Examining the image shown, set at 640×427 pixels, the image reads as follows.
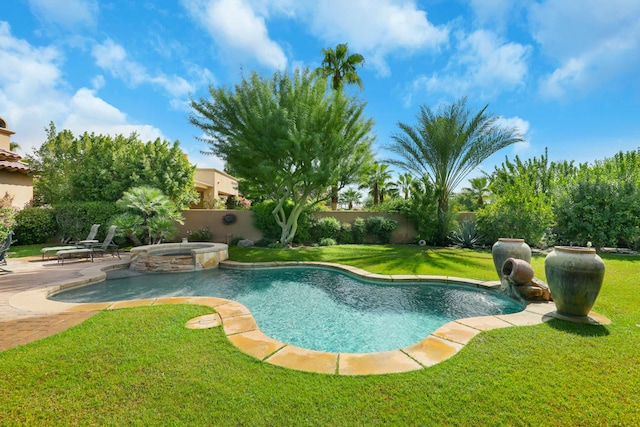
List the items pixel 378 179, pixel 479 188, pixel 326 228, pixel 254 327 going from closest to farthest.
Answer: pixel 254 327 → pixel 326 228 → pixel 378 179 → pixel 479 188

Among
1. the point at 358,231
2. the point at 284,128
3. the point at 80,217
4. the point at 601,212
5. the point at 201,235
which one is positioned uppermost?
the point at 284,128

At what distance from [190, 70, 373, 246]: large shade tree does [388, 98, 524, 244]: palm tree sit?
3.16 m

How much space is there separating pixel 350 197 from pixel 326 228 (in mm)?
19777

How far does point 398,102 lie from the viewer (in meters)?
14.1

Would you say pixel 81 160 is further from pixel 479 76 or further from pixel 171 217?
pixel 479 76

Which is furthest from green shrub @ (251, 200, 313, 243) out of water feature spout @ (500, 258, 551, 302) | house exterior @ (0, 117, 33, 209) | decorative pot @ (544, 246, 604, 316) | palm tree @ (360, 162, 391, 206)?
palm tree @ (360, 162, 391, 206)

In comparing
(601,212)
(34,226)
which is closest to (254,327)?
(34,226)

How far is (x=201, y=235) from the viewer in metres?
14.8

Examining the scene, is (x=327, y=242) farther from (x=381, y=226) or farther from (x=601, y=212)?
(x=601, y=212)

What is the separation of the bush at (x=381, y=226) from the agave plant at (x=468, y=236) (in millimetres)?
3226

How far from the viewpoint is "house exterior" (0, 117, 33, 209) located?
1180 cm

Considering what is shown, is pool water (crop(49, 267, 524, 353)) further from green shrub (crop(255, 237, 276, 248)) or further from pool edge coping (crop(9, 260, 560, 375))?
green shrub (crop(255, 237, 276, 248))

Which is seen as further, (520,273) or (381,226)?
(381,226)

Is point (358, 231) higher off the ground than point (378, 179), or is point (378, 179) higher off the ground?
point (378, 179)
